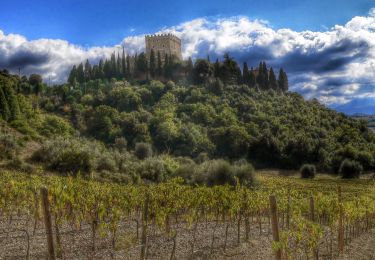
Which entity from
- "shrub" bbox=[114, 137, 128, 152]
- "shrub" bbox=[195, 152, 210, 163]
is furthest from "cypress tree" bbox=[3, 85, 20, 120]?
"shrub" bbox=[195, 152, 210, 163]

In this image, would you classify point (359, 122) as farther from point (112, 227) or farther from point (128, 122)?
point (112, 227)

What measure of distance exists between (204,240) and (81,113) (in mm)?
59659

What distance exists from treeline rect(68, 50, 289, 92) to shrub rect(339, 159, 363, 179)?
1351 inches

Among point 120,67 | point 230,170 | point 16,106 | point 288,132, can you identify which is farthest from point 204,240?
point 120,67

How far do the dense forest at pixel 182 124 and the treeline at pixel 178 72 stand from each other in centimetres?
29

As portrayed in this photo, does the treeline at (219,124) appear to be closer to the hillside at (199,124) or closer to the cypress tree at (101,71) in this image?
the hillside at (199,124)

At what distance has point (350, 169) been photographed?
58.9 meters

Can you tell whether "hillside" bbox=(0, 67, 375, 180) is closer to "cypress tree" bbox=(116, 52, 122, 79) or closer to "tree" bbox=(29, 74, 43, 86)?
"tree" bbox=(29, 74, 43, 86)

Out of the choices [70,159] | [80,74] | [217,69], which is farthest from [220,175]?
[80,74]

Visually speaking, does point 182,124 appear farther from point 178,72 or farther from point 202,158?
point 178,72

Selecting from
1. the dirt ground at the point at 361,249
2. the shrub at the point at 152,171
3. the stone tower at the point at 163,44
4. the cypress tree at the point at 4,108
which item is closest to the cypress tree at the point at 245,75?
the stone tower at the point at 163,44

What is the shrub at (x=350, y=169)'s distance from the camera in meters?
58.8

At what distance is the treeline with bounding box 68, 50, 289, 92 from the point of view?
90.6 meters

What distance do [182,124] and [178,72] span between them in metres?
28.6
